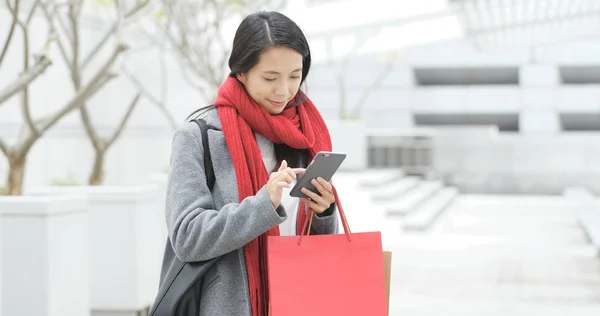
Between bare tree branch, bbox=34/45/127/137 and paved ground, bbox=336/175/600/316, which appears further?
paved ground, bbox=336/175/600/316

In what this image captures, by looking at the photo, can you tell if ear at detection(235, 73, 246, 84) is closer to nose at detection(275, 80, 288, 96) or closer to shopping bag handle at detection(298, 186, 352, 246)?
nose at detection(275, 80, 288, 96)

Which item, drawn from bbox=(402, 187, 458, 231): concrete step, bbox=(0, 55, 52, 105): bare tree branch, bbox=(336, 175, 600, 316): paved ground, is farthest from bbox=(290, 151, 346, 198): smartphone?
bbox=(402, 187, 458, 231): concrete step

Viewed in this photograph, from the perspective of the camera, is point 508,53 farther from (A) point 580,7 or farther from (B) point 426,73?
(A) point 580,7

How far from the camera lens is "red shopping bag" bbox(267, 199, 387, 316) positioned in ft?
7.95

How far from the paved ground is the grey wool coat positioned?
226 inches

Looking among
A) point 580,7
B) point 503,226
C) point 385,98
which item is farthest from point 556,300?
point 385,98

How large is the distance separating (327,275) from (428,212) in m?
16.1

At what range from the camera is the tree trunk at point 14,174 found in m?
6.02

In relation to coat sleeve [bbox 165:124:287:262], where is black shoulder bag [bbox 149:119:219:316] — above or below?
below

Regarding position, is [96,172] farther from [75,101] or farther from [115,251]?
[75,101]

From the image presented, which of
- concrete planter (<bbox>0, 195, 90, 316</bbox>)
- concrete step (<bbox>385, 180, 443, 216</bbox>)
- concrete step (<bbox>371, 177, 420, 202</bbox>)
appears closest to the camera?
concrete planter (<bbox>0, 195, 90, 316</bbox>)

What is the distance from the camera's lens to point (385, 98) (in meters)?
39.0

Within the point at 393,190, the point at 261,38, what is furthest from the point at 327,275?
the point at 393,190

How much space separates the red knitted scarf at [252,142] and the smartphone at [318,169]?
16 centimetres
